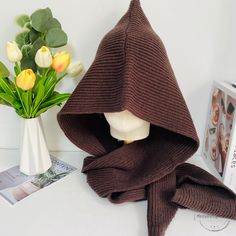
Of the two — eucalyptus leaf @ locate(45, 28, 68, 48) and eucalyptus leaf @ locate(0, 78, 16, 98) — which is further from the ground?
eucalyptus leaf @ locate(45, 28, 68, 48)

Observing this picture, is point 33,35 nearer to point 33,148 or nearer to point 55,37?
point 55,37

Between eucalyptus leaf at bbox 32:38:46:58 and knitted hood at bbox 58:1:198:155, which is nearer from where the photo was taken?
knitted hood at bbox 58:1:198:155

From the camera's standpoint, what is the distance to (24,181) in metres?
0.70

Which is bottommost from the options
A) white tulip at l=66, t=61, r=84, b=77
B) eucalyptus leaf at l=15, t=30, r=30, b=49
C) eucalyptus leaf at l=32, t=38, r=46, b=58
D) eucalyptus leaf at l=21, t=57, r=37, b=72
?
white tulip at l=66, t=61, r=84, b=77

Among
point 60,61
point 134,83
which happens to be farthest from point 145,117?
point 60,61

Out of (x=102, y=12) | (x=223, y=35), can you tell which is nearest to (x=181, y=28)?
(x=223, y=35)

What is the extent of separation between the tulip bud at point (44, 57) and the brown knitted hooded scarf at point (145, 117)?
0.10 m

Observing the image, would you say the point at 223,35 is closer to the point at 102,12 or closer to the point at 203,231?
the point at 102,12

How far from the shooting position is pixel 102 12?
737 millimetres

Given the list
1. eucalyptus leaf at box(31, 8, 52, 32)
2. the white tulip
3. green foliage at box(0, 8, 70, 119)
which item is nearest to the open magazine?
green foliage at box(0, 8, 70, 119)

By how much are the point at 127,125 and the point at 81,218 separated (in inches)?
9.4

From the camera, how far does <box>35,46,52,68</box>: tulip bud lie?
59 centimetres

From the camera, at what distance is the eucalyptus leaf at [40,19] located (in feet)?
2.12

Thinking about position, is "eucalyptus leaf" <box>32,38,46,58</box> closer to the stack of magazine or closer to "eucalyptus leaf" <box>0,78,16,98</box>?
"eucalyptus leaf" <box>0,78,16,98</box>
